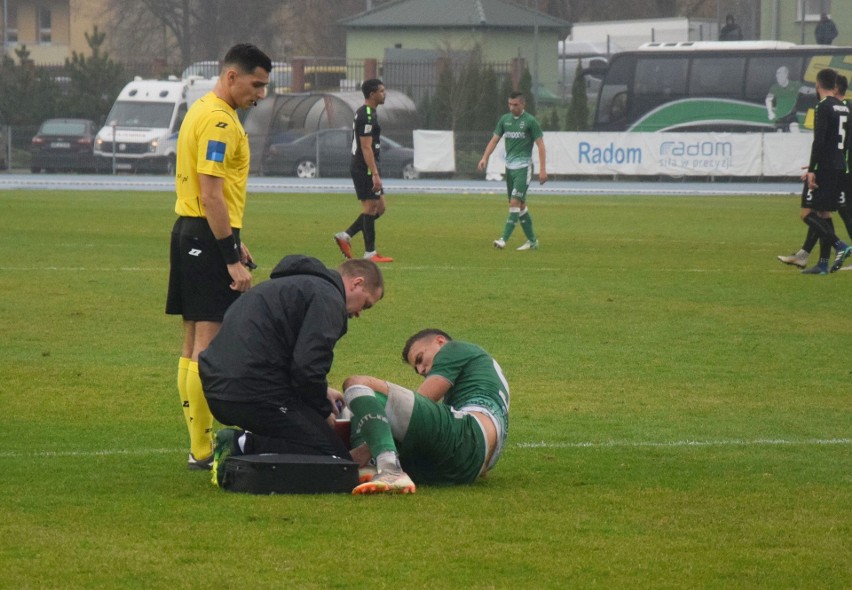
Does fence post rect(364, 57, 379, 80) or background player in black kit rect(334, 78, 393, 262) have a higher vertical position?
fence post rect(364, 57, 379, 80)

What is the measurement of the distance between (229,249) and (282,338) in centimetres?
96

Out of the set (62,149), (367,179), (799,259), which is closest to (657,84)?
(62,149)

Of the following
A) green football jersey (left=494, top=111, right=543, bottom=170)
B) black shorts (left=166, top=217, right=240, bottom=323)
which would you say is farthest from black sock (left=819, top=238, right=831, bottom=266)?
black shorts (left=166, top=217, right=240, bottom=323)

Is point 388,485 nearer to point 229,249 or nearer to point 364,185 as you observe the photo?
point 229,249

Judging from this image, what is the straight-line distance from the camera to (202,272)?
23.1 feet

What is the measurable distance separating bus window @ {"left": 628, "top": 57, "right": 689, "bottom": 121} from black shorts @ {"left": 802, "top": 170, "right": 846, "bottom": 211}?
103ft

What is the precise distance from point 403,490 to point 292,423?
564mm

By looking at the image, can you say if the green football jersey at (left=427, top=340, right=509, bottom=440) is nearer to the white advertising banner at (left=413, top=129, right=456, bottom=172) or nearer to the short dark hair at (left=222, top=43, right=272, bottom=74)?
the short dark hair at (left=222, top=43, right=272, bottom=74)

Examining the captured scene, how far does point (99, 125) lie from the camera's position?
50.7 metres

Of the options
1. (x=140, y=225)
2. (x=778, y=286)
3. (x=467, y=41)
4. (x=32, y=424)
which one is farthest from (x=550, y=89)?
(x=32, y=424)

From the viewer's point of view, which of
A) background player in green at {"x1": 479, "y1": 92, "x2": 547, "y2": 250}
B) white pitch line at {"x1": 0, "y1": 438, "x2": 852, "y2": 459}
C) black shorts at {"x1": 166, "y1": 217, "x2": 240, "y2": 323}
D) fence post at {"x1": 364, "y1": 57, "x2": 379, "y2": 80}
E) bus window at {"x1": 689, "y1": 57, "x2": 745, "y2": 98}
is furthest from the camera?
fence post at {"x1": 364, "y1": 57, "x2": 379, "y2": 80}

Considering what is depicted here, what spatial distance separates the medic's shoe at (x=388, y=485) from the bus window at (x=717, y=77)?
42.5 m

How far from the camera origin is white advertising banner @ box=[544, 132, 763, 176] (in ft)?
137

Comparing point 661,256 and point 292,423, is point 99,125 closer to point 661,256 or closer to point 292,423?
point 661,256
